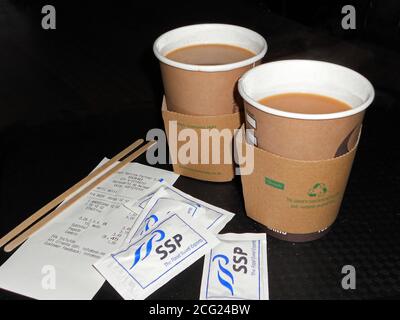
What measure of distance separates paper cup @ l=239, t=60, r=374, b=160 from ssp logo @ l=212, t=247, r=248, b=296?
0.57 ft

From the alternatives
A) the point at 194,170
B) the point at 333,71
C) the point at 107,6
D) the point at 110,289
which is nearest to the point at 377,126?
the point at 333,71

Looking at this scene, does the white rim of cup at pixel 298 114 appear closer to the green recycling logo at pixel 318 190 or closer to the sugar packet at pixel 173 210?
the green recycling logo at pixel 318 190

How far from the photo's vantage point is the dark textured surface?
2.19 feet

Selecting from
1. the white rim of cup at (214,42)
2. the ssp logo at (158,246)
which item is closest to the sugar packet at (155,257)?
the ssp logo at (158,246)

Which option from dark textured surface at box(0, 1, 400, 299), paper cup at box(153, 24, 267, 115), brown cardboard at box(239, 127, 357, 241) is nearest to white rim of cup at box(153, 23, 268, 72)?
paper cup at box(153, 24, 267, 115)

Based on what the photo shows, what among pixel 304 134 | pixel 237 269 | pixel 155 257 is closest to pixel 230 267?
pixel 237 269

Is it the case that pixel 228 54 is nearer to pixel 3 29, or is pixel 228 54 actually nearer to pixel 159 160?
pixel 159 160

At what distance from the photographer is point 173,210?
0.74 metres

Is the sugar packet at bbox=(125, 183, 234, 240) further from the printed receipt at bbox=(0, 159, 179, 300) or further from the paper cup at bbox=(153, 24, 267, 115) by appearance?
the paper cup at bbox=(153, 24, 267, 115)

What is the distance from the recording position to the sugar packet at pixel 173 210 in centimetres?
73

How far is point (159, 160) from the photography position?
89 cm

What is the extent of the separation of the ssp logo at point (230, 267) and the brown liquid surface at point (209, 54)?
0.35 metres

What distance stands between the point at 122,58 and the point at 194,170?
55 centimetres

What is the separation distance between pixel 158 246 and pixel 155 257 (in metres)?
0.02
